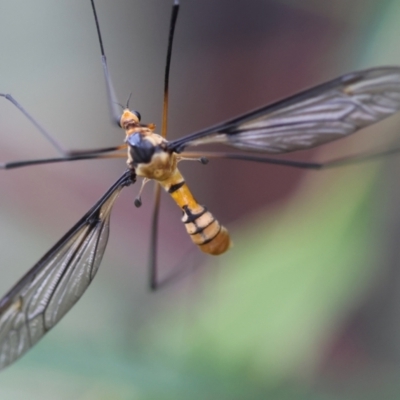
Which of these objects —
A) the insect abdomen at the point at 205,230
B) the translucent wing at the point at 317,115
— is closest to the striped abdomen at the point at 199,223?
the insect abdomen at the point at 205,230

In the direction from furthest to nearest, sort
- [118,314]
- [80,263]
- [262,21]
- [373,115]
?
[262,21] → [118,314] → [80,263] → [373,115]

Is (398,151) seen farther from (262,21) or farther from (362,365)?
(262,21)

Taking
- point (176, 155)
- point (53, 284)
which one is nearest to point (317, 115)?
point (176, 155)

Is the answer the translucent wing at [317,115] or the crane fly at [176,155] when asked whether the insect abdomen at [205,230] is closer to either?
→ the crane fly at [176,155]

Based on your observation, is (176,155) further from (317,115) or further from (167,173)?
(317,115)

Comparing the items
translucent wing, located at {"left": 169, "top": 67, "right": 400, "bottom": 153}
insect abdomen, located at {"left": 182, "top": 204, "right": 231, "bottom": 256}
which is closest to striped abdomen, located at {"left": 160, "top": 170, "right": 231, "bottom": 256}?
insect abdomen, located at {"left": 182, "top": 204, "right": 231, "bottom": 256}

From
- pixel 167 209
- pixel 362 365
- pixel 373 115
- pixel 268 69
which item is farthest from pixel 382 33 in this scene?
pixel 167 209

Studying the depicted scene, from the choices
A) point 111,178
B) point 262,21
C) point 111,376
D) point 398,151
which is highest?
point 262,21
